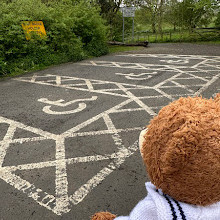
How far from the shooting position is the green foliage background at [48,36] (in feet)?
29.9

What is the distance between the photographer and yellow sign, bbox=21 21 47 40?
9766 millimetres

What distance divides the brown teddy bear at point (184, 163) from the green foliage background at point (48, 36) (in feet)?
28.4

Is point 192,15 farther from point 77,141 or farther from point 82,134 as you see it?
point 77,141

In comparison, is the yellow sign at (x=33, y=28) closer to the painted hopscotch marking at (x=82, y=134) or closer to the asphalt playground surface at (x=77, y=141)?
the painted hopscotch marking at (x=82, y=134)

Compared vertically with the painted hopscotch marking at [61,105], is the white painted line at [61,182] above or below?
below

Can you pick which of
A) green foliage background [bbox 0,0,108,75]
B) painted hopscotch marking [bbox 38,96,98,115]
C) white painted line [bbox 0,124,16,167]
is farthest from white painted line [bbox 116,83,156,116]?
green foliage background [bbox 0,0,108,75]

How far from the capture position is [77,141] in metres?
3.54

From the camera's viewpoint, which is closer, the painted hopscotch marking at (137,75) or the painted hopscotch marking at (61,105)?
the painted hopscotch marking at (61,105)

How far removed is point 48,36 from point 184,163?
11.0 m

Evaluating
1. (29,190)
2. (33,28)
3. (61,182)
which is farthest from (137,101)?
(33,28)

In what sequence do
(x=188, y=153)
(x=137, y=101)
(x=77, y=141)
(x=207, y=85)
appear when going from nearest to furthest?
(x=188, y=153) → (x=77, y=141) → (x=137, y=101) → (x=207, y=85)

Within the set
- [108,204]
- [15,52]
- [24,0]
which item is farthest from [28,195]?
[24,0]

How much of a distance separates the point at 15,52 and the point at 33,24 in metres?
1.78

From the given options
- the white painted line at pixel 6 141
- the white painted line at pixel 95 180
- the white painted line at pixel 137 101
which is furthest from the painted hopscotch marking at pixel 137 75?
the white painted line at pixel 95 180
